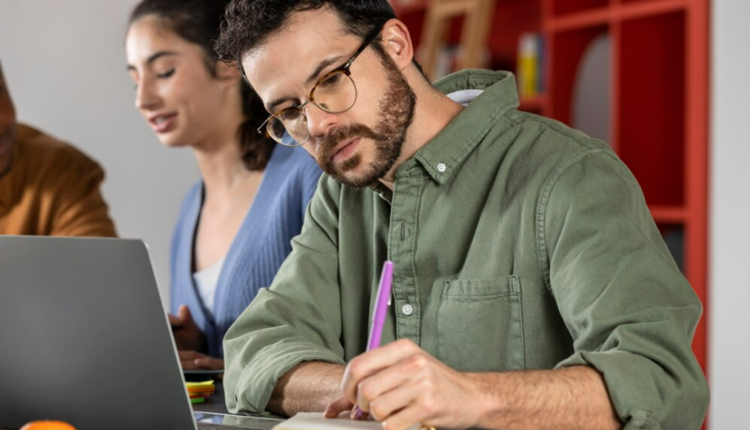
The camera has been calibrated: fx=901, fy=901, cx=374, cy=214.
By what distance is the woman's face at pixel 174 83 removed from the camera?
1.97m

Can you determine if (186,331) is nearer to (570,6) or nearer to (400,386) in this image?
(400,386)

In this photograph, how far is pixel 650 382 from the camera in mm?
920

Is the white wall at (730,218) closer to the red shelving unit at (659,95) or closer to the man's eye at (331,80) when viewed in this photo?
the red shelving unit at (659,95)

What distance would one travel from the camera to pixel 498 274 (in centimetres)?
115

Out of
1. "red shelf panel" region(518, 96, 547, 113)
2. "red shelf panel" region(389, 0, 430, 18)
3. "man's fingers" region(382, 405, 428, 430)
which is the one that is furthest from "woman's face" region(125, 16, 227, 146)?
"red shelf panel" region(389, 0, 430, 18)

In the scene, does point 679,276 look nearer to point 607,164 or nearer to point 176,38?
point 607,164

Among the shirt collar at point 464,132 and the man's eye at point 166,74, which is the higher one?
the man's eye at point 166,74

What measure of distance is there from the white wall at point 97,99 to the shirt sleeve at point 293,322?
1356mm

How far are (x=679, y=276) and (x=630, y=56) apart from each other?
218 centimetres

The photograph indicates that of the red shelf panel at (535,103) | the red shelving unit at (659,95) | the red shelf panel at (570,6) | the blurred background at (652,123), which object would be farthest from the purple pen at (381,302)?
the red shelf panel at (535,103)

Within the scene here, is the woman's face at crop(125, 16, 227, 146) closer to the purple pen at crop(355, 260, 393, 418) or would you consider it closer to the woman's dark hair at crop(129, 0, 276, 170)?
the woman's dark hair at crop(129, 0, 276, 170)

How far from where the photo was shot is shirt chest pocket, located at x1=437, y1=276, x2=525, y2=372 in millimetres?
1145

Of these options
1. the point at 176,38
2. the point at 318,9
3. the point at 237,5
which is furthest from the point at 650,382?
the point at 176,38

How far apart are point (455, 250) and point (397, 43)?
32 centimetres
